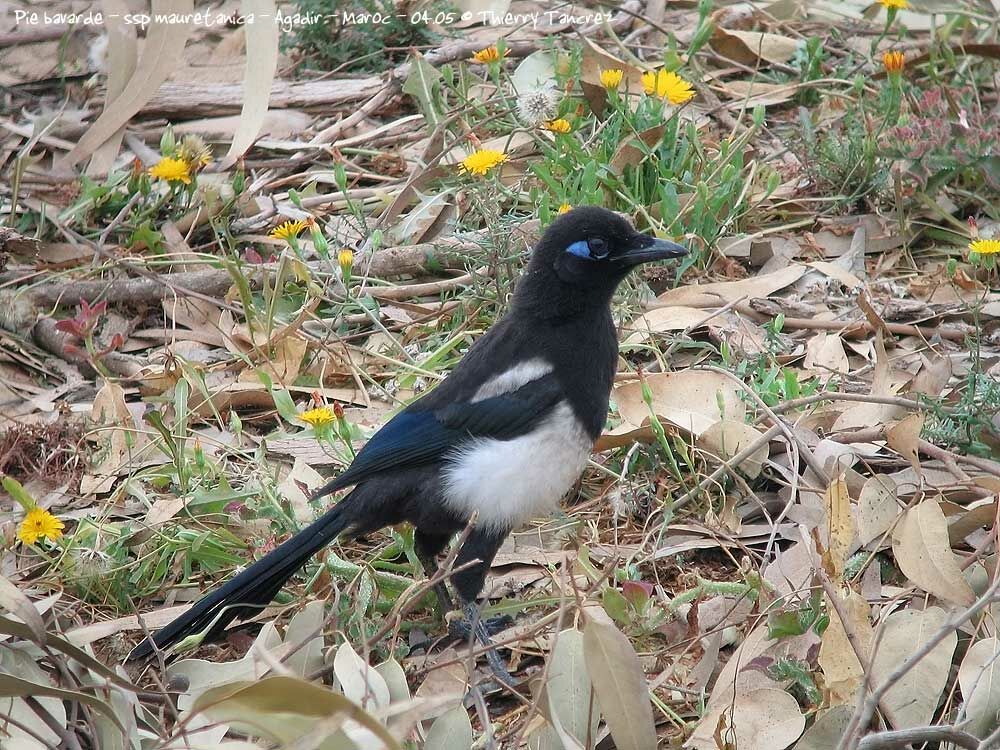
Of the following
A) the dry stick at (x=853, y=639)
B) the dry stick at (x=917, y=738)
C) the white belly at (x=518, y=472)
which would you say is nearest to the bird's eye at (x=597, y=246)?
the white belly at (x=518, y=472)

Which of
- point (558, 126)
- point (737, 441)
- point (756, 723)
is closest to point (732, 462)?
point (737, 441)

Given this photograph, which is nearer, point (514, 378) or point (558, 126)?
point (514, 378)

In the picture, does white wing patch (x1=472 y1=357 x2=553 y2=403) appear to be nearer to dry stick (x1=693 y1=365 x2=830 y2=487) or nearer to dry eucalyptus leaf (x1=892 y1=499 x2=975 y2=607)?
dry stick (x1=693 y1=365 x2=830 y2=487)

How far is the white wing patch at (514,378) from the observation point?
397 cm

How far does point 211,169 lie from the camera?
19.9ft

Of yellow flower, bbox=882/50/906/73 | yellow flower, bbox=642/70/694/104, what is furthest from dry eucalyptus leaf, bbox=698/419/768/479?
yellow flower, bbox=882/50/906/73

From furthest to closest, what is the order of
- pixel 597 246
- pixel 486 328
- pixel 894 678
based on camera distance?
pixel 486 328 < pixel 597 246 < pixel 894 678

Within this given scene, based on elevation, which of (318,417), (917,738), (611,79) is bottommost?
(917,738)

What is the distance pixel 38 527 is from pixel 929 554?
2702 millimetres

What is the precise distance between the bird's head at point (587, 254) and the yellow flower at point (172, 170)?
83.2 inches

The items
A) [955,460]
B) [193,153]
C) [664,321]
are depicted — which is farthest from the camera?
[193,153]

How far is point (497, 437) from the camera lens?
3.97m

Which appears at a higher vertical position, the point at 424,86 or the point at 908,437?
the point at 424,86

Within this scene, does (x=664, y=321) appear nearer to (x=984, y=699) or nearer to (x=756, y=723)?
(x=756, y=723)
